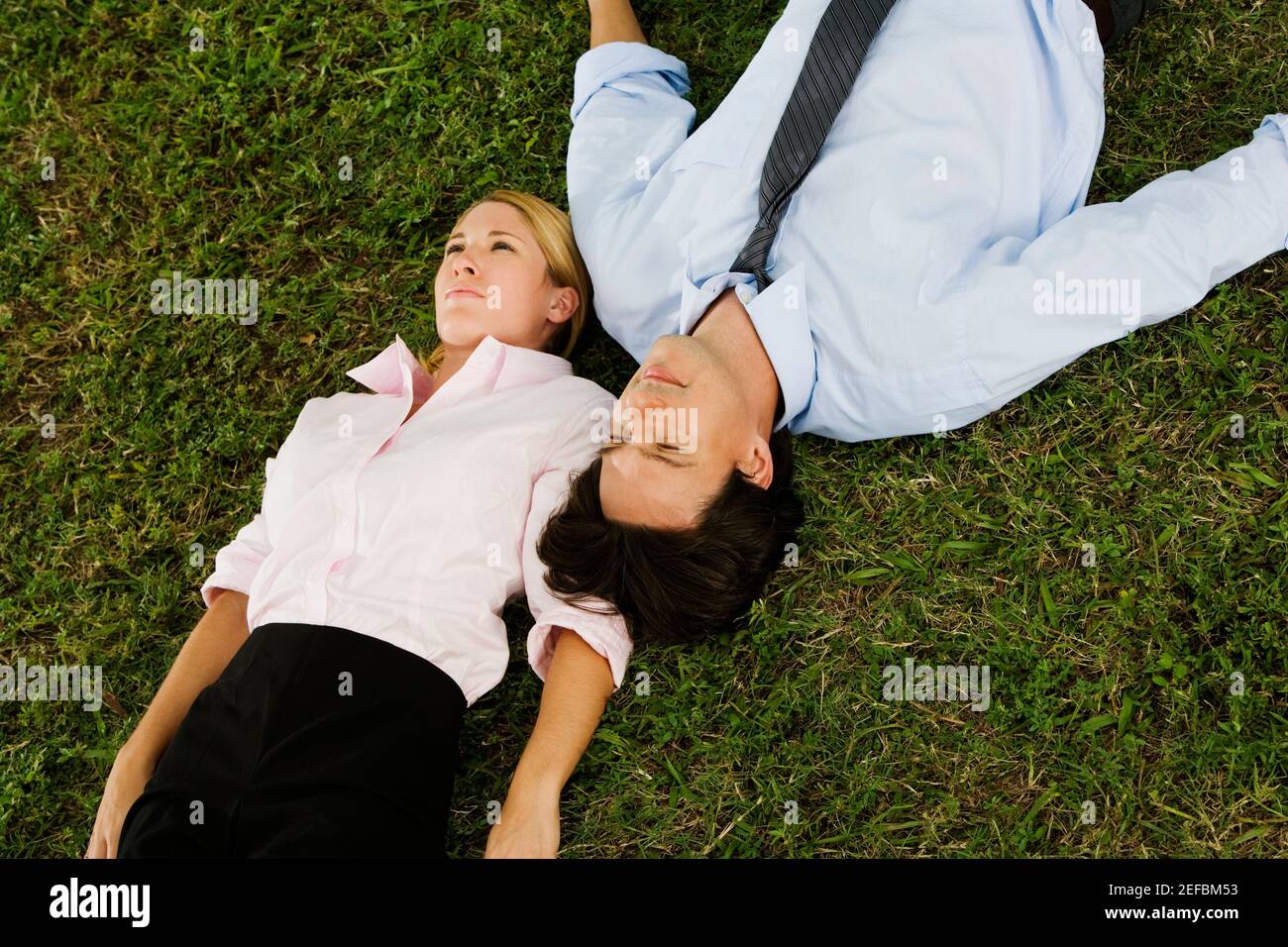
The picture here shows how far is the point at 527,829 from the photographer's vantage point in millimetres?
2656

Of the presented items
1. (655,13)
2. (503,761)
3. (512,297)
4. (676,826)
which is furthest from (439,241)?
(676,826)

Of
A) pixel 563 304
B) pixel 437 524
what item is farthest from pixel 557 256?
pixel 437 524

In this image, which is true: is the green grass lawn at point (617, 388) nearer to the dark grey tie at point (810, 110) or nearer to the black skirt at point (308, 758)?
the black skirt at point (308, 758)

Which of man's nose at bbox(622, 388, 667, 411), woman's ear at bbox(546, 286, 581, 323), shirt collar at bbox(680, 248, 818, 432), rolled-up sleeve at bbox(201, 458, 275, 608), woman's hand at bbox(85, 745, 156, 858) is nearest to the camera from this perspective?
man's nose at bbox(622, 388, 667, 411)

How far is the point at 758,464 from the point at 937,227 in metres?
0.85

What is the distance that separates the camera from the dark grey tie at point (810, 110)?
276 cm

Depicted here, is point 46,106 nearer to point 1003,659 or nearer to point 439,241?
point 439,241

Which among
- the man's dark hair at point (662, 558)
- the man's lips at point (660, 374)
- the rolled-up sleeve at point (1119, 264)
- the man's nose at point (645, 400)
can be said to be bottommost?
the man's dark hair at point (662, 558)

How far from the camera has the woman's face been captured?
3045 millimetres

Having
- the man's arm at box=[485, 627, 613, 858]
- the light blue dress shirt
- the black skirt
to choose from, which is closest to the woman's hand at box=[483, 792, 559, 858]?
the man's arm at box=[485, 627, 613, 858]

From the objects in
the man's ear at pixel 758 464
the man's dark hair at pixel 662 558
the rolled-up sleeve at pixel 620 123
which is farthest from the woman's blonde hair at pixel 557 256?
the man's ear at pixel 758 464

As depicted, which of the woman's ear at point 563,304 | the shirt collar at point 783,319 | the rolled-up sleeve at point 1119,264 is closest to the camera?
the rolled-up sleeve at point 1119,264

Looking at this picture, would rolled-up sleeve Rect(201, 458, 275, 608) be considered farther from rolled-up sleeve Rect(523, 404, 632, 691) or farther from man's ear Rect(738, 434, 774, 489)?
man's ear Rect(738, 434, 774, 489)
